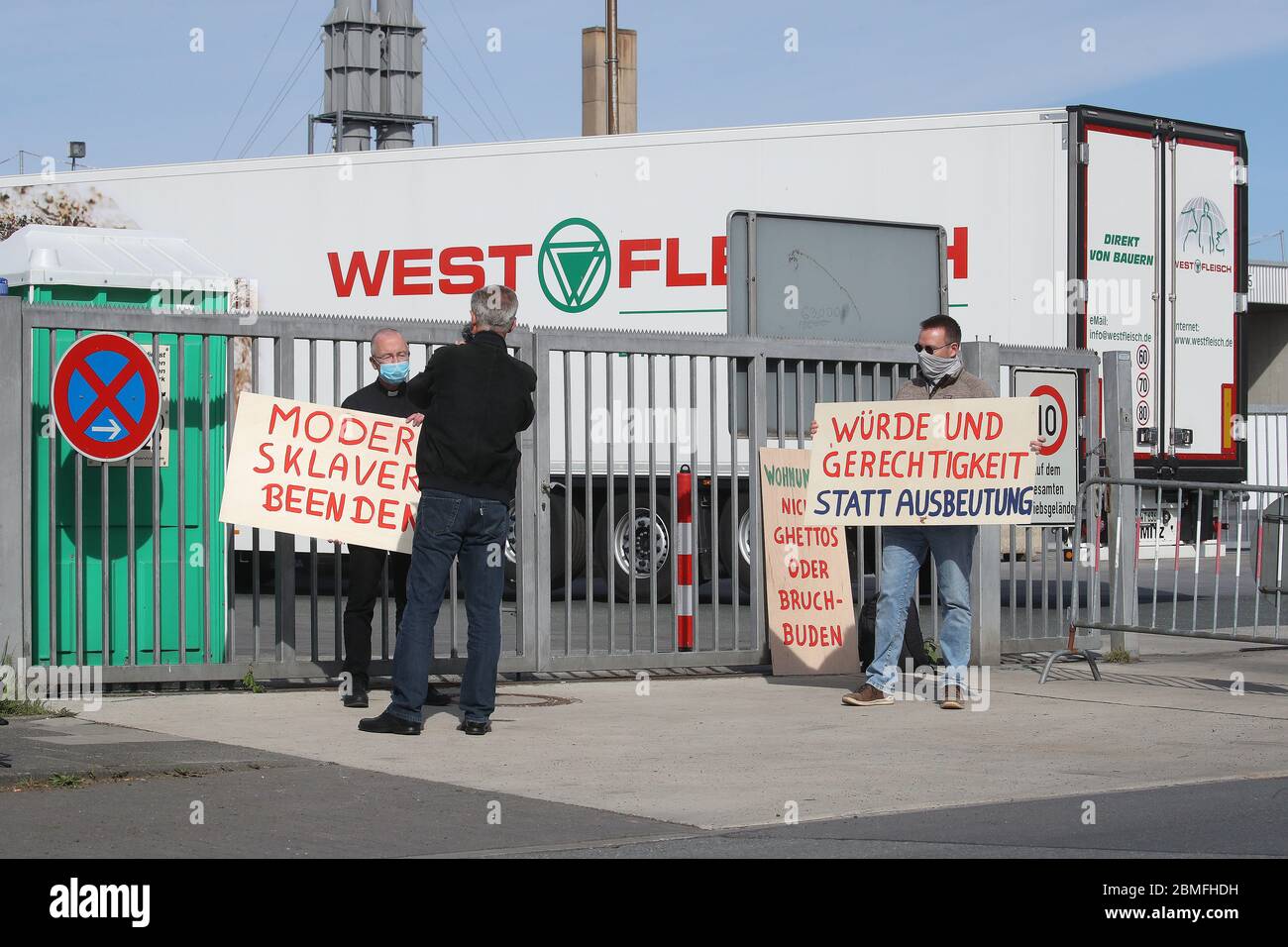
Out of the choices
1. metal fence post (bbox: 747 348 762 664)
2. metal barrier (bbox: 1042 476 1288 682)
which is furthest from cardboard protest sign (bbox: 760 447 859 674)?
metal barrier (bbox: 1042 476 1288 682)

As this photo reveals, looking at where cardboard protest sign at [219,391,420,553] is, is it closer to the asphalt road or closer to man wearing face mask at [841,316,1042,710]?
the asphalt road

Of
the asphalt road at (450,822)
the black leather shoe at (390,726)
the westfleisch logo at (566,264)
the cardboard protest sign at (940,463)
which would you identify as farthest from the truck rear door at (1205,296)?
the black leather shoe at (390,726)

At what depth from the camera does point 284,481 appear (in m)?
9.54

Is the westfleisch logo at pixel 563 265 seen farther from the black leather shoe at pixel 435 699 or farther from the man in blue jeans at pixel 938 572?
the black leather shoe at pixel 435 699

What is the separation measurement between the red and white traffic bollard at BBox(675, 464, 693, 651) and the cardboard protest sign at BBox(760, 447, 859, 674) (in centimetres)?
46

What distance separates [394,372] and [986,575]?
13.8 ft

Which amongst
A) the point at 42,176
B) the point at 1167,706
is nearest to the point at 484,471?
the point at 1167,706

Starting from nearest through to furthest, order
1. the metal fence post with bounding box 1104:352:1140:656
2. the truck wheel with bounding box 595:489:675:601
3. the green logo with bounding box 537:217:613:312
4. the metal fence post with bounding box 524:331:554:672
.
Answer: the metal fence post with bounding box 524:331:554:672 < the metal fence post with bounding box 1104:352:1140:656 < the truck wheel with bounding box 595:489:675:601 < the green logo with bounding box 537:217:613:312

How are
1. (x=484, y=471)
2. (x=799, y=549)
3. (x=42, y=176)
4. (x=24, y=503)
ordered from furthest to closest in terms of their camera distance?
(x=42, y=176)
(x=799, y=549)
(x=24, y=503)
(x=484, y=471)

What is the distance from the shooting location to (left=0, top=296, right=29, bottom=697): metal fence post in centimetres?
912

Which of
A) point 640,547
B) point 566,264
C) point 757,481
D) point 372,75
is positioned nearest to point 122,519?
point 757,481

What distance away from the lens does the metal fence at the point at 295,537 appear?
9438mm
